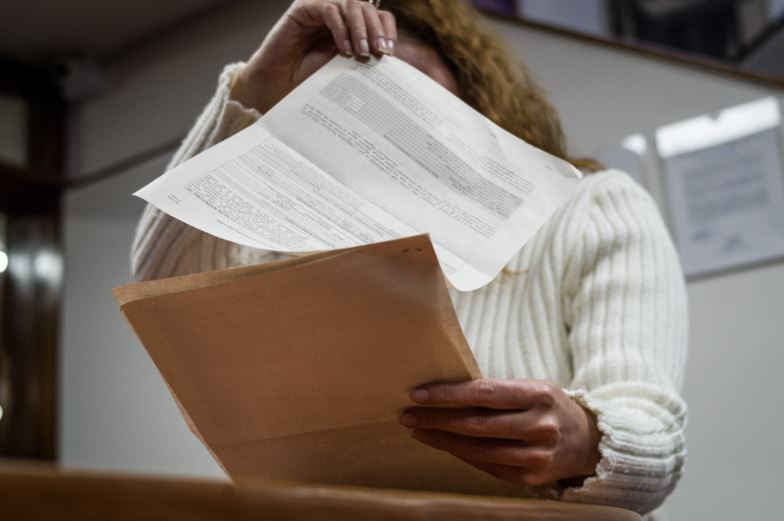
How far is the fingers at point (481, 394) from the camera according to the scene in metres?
0.51

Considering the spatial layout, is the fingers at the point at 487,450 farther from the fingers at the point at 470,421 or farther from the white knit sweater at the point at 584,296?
the white knit sweater at the point at 584,296

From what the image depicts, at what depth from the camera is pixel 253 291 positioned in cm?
50

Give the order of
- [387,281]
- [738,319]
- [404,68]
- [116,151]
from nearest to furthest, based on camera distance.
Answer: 1. [387,281]
2. [404,68]
3. [738,319]
4. [116,151]

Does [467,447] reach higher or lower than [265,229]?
lower

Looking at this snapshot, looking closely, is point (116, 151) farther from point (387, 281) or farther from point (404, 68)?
point (387, 281)

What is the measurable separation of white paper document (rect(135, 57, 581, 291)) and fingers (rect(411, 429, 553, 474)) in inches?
4.1

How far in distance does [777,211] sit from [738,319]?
0.63ft

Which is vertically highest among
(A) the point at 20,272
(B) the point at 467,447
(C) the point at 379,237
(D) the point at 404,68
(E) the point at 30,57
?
(E) the point at 30,57

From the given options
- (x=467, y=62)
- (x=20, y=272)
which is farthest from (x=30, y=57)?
(x=467, y=62)

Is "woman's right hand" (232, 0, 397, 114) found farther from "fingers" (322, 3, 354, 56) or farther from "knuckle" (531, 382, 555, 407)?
"knuckle" (531, 382, 555, 407)

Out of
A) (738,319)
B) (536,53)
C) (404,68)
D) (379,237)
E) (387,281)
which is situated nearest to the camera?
(387,281)

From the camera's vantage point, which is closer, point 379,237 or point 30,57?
point 379,237

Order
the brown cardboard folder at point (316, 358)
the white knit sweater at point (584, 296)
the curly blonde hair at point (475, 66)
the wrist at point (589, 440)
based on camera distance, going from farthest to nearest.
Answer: the curly blonde hair at point (475, 66), the white knit sweater at point (584, 296), the wrist at point (589, 440), the brown cardboard folder at point (316, 358)

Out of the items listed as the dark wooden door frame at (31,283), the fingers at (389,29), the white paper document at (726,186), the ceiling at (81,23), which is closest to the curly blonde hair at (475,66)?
the fingers at (389,29)
